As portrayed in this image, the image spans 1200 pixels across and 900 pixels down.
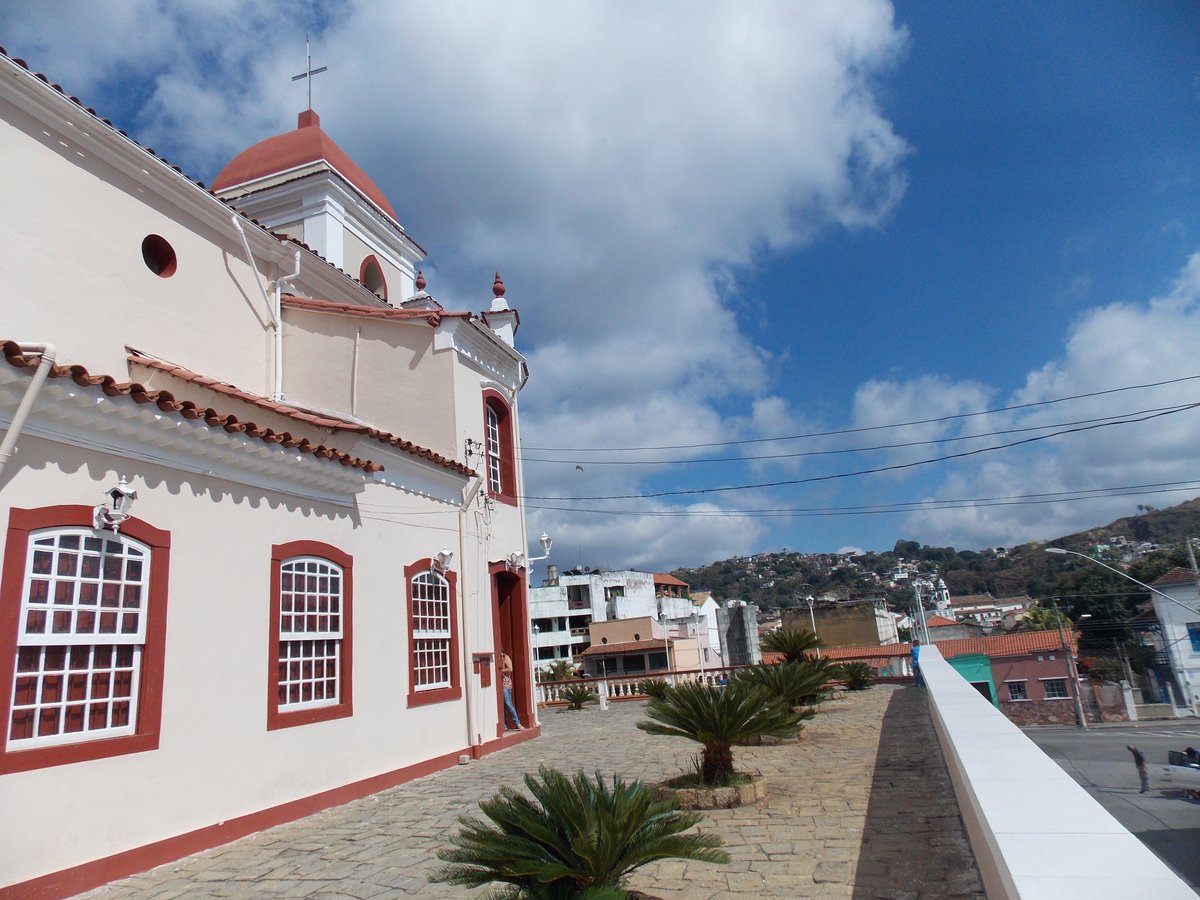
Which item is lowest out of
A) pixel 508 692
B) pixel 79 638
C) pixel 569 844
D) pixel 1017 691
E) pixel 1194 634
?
pixel 1017 691

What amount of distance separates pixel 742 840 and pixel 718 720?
162cm

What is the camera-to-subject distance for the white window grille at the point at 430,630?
1130 centimetres

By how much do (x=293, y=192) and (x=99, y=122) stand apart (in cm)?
782

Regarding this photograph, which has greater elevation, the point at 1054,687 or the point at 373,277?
the point at 373,277

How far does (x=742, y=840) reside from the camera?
6.40m

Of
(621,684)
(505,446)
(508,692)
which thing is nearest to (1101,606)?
(621,684)

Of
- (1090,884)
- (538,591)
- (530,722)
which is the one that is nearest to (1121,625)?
(538,591)

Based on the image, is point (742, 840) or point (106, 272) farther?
point (106, 272)

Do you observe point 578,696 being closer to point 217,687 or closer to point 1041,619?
point 217,687

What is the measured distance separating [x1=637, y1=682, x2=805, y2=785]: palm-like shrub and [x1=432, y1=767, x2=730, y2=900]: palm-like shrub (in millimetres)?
3468

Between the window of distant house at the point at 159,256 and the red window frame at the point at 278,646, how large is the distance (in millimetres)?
5076

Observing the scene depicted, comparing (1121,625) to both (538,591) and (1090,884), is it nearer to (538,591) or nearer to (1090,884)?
(538,591)

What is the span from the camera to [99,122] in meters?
9.96

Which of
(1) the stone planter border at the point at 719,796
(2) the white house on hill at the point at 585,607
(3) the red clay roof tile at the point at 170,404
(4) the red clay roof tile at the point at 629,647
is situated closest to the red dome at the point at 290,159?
(3) the red clay roof tile at the point at 170,404
